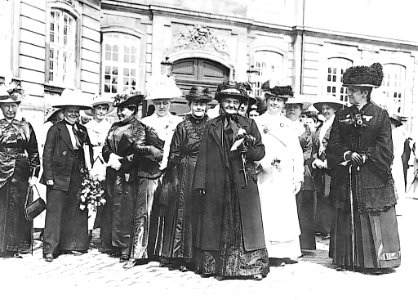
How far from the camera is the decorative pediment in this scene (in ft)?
60.8

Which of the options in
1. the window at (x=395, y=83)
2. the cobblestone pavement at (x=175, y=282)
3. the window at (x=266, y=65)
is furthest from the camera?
the window at (x=395, y=83)

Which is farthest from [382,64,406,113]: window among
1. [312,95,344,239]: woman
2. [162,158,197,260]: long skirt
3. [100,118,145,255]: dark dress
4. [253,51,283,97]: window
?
[162,158,197,260]: long skirt

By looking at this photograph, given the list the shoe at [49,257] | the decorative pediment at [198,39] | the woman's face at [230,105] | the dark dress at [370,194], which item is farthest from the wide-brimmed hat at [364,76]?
the decorative pediment at [198,39]

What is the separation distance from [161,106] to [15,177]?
201 cm

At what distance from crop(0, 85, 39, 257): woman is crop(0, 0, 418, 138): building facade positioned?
5.81 m

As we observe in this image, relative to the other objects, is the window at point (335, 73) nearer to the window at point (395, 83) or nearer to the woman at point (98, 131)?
the window at point (395, 83)

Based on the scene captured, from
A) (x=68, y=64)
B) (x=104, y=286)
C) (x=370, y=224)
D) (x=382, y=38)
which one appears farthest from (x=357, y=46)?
(x=104, y=286)

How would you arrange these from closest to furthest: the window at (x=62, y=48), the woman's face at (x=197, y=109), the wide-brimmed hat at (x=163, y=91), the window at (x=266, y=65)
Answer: the woman's face at (x=197, y=109), the wide-brimmed hat at (x=163, y=91), the window at (x=62, y=48), the window at (x=266, y=65)

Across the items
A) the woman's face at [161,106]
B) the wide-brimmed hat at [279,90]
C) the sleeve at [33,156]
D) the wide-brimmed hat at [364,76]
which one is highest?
the wide-brimmed hat at [364,76]

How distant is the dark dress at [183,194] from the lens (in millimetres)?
6387

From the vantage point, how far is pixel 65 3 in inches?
586

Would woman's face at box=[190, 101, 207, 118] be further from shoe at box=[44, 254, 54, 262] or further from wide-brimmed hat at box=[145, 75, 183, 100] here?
shoe at box=[44, 254, 54, 262]

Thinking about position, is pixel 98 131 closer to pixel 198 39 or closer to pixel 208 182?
pixel 208 182

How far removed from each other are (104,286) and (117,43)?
43.6 ft
